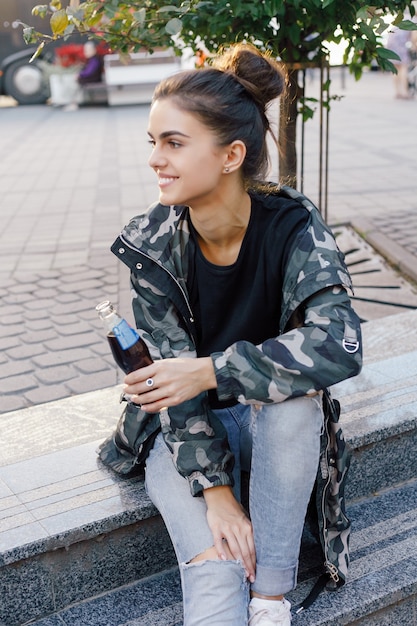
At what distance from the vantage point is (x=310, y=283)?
2129mm

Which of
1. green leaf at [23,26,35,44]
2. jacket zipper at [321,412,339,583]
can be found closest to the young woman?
jacket zipper at [321,412,339,583]

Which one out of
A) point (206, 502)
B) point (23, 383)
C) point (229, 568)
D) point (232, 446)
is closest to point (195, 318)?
point (232, 446)

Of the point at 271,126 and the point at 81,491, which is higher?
the point at 271,126

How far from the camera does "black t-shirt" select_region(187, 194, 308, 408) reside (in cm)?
226

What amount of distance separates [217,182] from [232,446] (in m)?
0.77

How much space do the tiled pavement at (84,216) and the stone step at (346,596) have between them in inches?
44.3

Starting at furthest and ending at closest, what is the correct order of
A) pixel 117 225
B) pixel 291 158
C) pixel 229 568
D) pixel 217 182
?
pixel 117 225, pixel 291 158, pixel 217 182, pixel 229 568

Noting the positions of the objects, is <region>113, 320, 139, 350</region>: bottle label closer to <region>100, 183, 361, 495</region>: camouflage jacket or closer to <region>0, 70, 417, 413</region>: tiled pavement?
<region>100, 183, 361, 495</region>: camouflage jacket

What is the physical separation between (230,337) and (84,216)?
4582 mm

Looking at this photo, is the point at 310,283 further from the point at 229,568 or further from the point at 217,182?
the point at 229,568

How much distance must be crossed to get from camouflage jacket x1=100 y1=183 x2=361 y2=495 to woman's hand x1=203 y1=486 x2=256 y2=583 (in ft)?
0.13

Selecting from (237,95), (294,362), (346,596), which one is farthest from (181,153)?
(346,596)

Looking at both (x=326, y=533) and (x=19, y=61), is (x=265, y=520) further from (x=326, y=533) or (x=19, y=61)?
(x=19, y=61)

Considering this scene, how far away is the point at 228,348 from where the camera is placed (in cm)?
205
